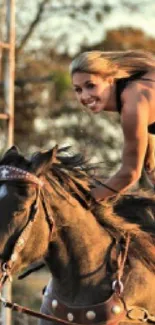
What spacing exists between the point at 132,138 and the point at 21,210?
594mm

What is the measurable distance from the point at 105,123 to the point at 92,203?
37.8 feet

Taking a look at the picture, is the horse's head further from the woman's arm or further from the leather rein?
the woman's arm

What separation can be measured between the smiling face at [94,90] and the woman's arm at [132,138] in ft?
0.32

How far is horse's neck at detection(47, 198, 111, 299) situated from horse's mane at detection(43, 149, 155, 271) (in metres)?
0.08

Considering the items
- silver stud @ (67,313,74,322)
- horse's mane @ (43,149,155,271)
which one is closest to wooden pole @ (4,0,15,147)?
horse's mane @ (43,149,155,271)

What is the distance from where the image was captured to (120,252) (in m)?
4.08

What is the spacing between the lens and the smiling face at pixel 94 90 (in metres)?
4.01

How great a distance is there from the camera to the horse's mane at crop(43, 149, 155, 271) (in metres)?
4.02

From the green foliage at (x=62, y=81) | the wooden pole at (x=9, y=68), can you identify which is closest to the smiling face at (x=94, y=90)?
the wooden pole at (x=9, y=68)

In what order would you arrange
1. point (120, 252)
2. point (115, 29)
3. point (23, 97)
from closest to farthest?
point (120, 252)
point (23, 97)
point (115, 29)

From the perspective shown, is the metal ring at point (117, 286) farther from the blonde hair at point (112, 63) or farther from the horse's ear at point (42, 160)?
the blonde hair at point (112, 63)

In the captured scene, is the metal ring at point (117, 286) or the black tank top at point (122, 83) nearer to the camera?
the metal ring at point (117, 286)

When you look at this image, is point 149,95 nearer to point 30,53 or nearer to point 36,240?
point 36,240

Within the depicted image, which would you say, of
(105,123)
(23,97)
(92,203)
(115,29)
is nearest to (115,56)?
(92,203)
